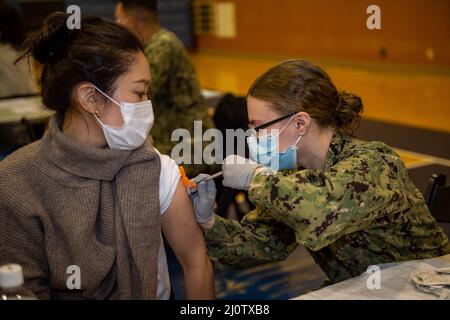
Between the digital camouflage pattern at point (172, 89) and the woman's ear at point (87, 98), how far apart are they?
205cm

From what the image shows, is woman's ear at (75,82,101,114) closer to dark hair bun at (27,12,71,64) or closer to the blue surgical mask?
dark hair bun at (27,12,71,64)

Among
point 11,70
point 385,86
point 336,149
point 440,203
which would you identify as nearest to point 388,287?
point 336,149

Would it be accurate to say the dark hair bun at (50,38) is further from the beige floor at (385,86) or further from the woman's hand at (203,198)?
the beige floor at (385,86)

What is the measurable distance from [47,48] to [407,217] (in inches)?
41.6

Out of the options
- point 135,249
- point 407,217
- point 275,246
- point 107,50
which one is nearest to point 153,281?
point 135,249

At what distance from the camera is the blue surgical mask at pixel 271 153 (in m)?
1.78

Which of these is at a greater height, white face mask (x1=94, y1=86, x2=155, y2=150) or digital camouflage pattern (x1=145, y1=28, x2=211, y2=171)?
white face mask (x1=94, y1=86, x2=155, y2=150)

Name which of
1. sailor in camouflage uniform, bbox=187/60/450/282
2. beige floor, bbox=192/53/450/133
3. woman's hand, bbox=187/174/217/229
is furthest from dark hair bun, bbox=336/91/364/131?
beige floor, bbox=192/53/450/133

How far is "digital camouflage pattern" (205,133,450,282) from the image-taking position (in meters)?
1.52

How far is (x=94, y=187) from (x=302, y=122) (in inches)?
22.8

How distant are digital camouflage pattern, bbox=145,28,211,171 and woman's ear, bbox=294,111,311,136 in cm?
202

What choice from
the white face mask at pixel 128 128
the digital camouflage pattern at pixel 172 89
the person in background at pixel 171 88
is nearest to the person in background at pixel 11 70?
the person in background at pixel 171 88

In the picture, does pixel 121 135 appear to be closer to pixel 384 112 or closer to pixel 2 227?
pixel 2 227
